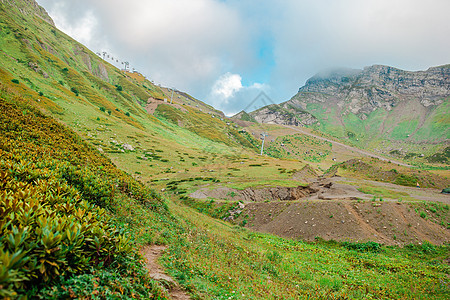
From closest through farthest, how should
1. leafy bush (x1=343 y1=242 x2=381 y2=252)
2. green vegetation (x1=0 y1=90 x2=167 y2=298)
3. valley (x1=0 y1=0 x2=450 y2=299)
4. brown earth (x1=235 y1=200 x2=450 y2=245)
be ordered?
green vegetation (x1=0 y1=90 x2=167 y2=298) → valley (x1=0 y1=0 x2=450 y2=299) → leafy bush (x1=343 y1=242 x2=381 y2=252) → brown earth (x1=235 y1=200 x2=450 y2=245)

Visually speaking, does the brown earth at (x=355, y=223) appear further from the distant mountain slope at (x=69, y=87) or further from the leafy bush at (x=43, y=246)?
the distant mountain slope at (x=69, y=87)

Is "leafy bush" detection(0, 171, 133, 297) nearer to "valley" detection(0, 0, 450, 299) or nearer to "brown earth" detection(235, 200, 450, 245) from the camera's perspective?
"valley" detection(0, 0, 450, 299)

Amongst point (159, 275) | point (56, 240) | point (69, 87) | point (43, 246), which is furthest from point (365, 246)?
point (69, 87)

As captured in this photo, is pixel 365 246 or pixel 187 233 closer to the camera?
pixel 187 233

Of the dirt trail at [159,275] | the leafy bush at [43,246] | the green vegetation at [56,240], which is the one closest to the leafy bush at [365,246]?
the dirt trail at [159,275]

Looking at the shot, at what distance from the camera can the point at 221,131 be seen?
15162cm

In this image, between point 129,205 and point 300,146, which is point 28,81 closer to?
point 129,205

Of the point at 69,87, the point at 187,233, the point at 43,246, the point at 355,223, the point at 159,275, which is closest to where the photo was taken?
the point at 43,246

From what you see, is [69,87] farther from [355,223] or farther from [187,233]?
[355,223]

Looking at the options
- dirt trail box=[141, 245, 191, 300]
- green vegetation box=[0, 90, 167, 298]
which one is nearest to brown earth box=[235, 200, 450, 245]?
dirt trail box=[141, 245, 191, 300]

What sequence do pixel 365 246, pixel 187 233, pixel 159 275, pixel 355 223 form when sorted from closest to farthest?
pixel 159 275, pixel 187 233, pixel 365 246, pixel 355 223

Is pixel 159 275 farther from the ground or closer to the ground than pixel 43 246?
closer to the ground

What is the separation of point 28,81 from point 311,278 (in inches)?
4015

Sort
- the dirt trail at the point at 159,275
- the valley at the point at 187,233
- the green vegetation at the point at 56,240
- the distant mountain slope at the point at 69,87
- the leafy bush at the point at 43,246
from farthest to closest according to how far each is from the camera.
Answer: the distant mountain slope at the point at 69,87 < the dirt trail at the point at 159,275 < the valley at the point at 187,233 < the green vegetation at the point at 56,240 < the leafy bush at the point at 43,246
